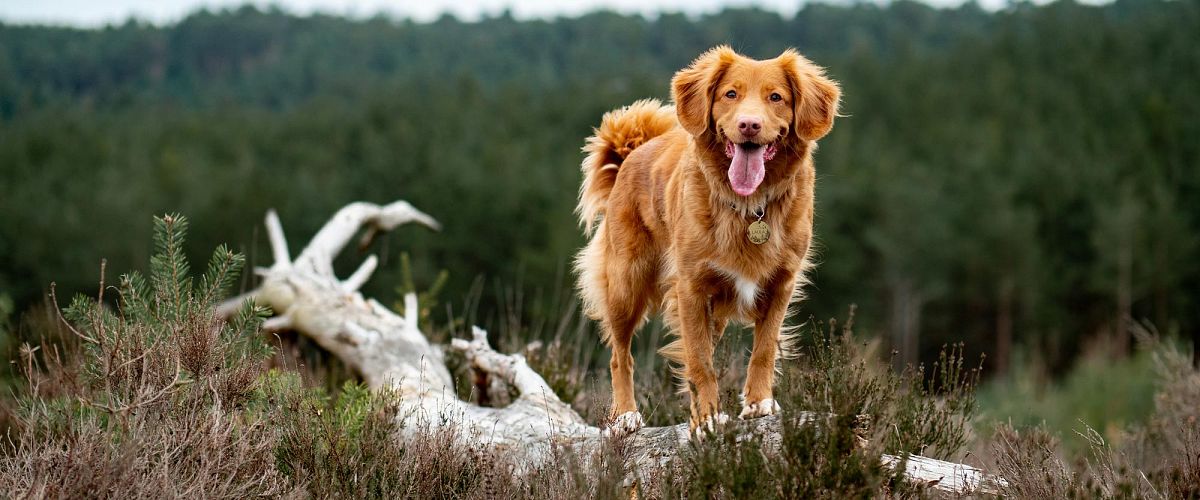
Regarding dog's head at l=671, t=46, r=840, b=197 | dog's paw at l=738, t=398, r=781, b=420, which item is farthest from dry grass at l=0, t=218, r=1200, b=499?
dog's head at l=671, t=46, r=840, b=197

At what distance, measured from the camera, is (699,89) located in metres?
4.30

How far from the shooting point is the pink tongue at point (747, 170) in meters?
4.05

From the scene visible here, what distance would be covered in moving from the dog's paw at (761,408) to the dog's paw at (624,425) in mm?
447

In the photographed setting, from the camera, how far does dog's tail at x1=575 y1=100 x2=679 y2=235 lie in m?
5.43

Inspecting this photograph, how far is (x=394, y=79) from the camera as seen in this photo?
339ft

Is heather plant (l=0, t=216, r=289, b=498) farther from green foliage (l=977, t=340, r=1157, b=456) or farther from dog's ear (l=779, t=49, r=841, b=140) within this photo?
green foliage (l=977, t=340, r=1157, b=456)

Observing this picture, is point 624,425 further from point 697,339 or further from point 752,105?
point 752,105

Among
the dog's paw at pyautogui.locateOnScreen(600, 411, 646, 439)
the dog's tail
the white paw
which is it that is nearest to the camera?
the white paw

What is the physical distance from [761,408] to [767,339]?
0.32m

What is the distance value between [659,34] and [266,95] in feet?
158

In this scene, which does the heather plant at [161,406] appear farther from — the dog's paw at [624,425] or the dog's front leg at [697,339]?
the dog's front leg at [697,339]

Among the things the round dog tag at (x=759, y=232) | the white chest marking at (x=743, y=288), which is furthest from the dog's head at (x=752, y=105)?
the white chest marking at (x=743, y=288)

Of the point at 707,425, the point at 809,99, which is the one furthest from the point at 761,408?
the point at 809,99

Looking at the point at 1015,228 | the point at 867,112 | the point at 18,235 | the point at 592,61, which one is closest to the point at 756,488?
the point at 1015,228
